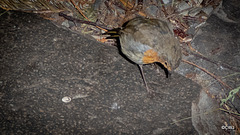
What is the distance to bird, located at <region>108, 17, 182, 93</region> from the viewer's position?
1.94 metres

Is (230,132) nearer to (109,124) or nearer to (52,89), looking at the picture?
(109,124)

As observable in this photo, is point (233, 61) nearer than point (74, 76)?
No

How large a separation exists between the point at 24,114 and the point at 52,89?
0.47 m

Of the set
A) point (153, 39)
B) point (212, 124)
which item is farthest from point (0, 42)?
point (212, 124)

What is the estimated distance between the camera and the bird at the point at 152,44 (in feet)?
6.36

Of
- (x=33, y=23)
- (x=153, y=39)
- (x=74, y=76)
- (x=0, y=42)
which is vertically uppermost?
(x=153, y=39)

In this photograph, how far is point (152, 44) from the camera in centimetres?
195

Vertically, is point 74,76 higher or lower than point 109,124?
higher

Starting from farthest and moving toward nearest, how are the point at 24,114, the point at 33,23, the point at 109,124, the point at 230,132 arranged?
the point at 33,23 → the point at 230,132 → the point at 109,124 → the point at 24,114

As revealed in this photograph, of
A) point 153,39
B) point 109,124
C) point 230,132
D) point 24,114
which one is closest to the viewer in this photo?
point 153,39

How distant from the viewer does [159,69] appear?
280cm

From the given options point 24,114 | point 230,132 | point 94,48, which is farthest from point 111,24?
point 230,132

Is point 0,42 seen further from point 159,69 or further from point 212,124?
point 212,124

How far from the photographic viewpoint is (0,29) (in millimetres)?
2602
